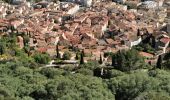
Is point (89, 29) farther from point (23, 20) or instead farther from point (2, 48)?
point (2, 48)

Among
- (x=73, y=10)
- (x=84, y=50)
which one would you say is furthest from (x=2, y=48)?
(x=73, y=10)

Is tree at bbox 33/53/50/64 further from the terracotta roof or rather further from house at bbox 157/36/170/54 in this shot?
house at bbox 157/36/170/54

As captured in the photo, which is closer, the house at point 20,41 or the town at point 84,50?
the town at point 84,50

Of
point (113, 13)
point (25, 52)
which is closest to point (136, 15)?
point (113, 13)

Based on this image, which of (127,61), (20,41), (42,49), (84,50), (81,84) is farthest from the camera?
(20,41)

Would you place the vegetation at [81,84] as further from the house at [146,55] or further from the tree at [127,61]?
the house at [146,55]

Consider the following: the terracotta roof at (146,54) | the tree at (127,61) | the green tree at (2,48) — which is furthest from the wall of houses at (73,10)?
the tree at (127,61)

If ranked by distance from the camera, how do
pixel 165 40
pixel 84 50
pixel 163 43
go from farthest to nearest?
pixel 165 40 → pixel 84 50 → pixel 163 43

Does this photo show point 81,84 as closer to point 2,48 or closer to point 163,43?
point 2,48

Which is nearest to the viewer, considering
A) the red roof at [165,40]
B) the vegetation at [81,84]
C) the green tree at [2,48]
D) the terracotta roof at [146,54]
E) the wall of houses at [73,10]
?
the vegetation at [81,84]

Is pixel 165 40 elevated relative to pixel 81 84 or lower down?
lower down

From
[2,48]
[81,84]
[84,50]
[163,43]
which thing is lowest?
[84,50]
